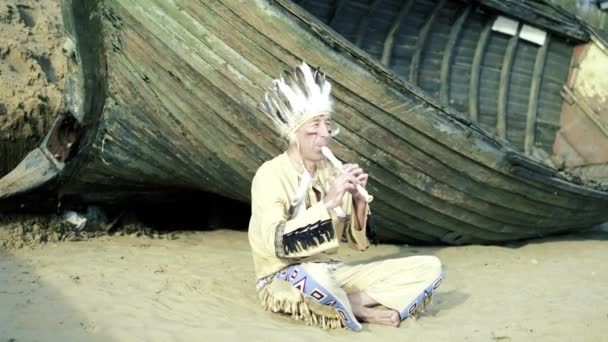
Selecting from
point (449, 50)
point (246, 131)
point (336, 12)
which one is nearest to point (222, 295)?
point (246, 131)

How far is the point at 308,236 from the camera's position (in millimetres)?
3289

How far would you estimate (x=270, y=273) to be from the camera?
11.8ft

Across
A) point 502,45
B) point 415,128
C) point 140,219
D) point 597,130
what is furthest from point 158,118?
point 597,130

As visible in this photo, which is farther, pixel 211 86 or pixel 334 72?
pixel 211 86

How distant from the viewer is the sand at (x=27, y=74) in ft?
20.0

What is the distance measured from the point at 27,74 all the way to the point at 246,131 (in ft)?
8.62

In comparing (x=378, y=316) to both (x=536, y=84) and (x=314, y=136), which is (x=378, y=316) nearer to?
(x=314, y=136)

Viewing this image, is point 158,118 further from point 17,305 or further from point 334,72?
point 17,305

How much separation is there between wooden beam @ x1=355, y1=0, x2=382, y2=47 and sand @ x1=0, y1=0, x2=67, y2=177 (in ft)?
8.30

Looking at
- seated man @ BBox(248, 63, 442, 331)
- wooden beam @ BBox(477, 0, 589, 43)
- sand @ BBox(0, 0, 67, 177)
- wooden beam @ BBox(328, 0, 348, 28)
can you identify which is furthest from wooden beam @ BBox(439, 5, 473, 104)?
seated man @ BBox(248, 63, 442, 331)

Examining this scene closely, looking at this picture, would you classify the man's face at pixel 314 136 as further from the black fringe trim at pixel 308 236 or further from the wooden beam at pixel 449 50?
the wooden beam at pixel 449 50

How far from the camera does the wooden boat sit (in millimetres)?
4430

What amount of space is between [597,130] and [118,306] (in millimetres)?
5385

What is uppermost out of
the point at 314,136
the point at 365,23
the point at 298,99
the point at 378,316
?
the point at 365,23
